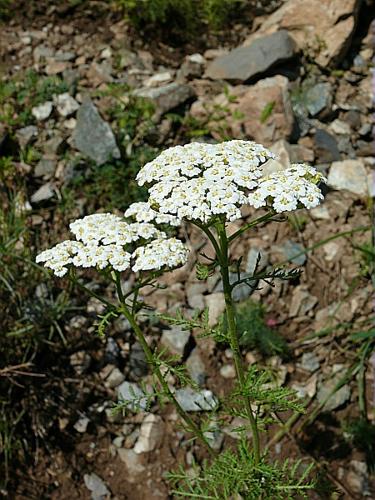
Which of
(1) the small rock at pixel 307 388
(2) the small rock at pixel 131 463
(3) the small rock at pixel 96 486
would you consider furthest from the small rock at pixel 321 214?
(3) the small rock at pixel 96 486

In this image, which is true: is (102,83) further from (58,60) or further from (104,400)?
(104,400)

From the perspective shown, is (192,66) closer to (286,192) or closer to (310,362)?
(310,362)

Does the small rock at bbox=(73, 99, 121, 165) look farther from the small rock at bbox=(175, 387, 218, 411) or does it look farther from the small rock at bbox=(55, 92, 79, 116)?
the small rock at bbox=(175, 387, 218, 411)

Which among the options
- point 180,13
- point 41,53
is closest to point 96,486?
point 41,53

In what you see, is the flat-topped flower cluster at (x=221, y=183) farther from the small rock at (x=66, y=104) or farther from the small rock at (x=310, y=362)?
the small rock at (x=66, y=104)

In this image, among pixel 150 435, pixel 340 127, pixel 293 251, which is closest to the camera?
pixel 150 435

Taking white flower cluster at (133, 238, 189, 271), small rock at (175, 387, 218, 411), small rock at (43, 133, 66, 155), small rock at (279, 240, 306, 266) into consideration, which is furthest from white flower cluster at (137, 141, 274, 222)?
small rock at (43, 133, 66, 155)

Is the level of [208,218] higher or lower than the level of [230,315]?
higher
